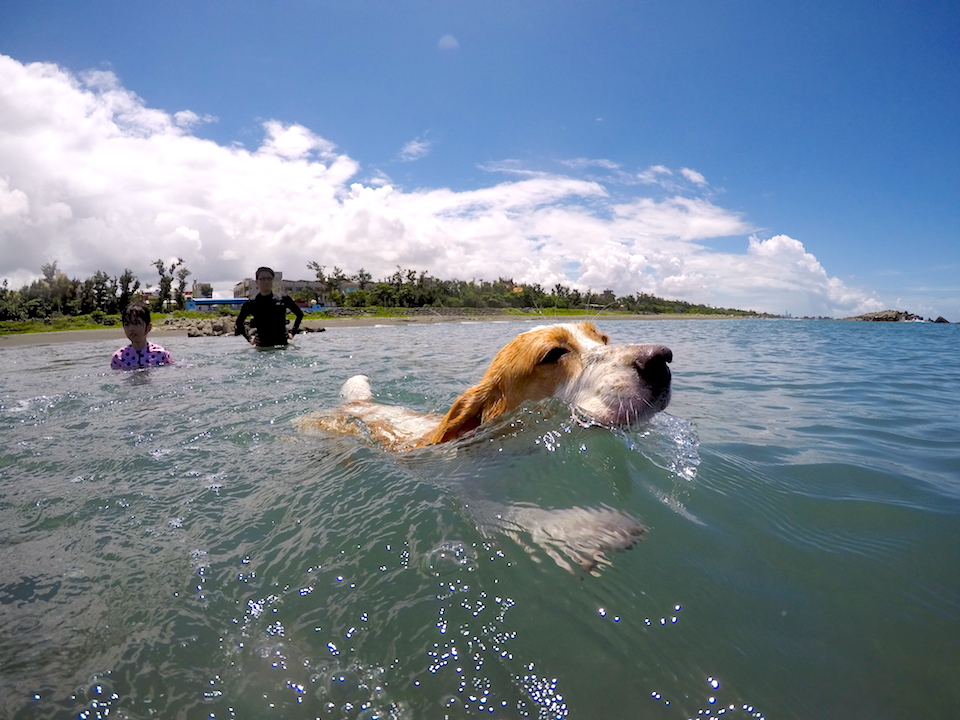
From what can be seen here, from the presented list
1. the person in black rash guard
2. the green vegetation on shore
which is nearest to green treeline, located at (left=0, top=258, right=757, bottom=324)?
the green vegetation on shore

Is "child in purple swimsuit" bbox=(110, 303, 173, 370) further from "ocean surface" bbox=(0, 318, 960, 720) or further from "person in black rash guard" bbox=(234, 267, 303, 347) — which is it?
"ocean surface" bbox=(0, 318, 960, 720)

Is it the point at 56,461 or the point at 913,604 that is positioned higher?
the point at 913,604

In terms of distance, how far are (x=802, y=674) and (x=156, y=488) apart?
3233mm

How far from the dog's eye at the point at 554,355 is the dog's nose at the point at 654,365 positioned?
58 cm

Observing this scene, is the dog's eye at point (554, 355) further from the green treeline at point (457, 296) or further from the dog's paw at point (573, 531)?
the green treeline at point (457, 296)

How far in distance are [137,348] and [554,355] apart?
778 centimetres

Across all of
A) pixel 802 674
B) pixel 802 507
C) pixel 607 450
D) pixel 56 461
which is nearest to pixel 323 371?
pixel 56 461

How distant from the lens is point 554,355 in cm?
336

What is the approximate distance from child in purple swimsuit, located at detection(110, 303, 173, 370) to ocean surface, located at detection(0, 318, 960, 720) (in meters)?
4.36

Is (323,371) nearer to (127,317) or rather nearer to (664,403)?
(127,317)

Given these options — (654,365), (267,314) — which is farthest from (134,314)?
(654,365)

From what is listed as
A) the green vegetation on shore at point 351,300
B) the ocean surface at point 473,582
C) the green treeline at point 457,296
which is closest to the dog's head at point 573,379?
the ocean surface at point 473,582

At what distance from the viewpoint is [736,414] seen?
5090mm

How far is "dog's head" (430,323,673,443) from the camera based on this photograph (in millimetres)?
2867
